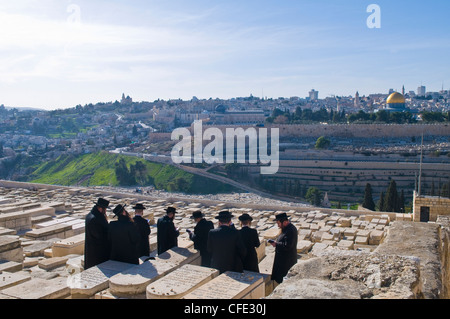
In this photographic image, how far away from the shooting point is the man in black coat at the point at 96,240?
330 cm

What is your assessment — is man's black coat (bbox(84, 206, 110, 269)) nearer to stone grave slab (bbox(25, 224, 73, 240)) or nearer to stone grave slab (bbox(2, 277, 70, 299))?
stone grave slab (bbox(2, 277, 70, 299))

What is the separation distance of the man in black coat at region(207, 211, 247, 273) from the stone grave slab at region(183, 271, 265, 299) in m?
0.25

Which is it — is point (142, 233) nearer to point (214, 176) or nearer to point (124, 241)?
point (124, 241)

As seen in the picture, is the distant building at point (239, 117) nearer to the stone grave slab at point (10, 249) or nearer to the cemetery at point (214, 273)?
the cemetery at point (214, 273)

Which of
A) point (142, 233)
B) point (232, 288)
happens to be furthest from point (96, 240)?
point (232, 288)

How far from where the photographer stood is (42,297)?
7.97 ft

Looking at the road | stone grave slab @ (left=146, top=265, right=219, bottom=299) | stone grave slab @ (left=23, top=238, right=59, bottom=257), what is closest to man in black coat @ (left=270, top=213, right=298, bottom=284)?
stone grave slab @ (left=146, top=265, right=219, bottom=299)

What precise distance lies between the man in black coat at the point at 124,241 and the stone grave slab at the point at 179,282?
23.7 inches

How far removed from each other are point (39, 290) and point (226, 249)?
1272 millimetres

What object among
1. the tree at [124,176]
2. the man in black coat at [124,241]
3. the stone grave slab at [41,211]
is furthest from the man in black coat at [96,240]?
the tree at [124,176]

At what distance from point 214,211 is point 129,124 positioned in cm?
5858

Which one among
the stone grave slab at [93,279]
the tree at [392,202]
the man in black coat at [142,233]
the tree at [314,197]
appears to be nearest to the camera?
the stone grave slab at [93,279]

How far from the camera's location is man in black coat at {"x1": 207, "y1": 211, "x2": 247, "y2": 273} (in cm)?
303
